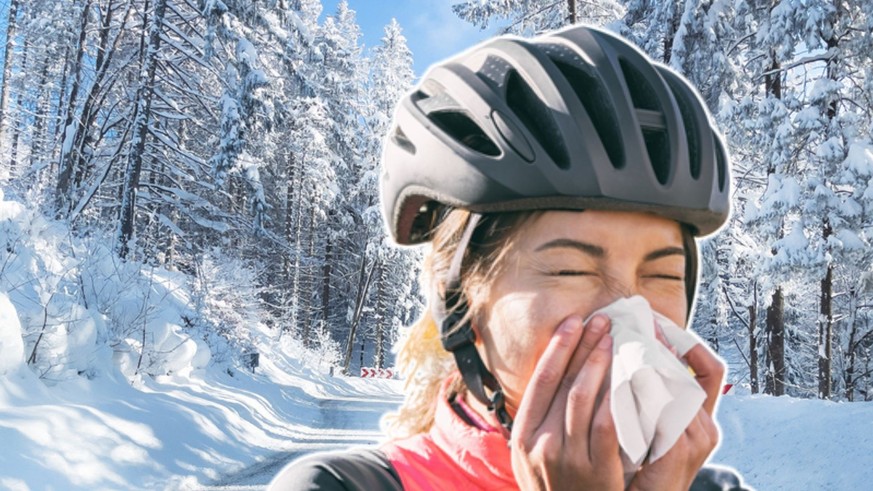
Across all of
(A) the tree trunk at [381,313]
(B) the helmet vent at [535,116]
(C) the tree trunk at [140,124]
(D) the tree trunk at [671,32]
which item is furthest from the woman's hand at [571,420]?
(A) the tree trunk at [381,313]

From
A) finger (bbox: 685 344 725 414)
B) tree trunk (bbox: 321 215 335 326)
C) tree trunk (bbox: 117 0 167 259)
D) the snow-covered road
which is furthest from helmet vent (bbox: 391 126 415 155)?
tree trunk (bbox: 321 215 335 326)

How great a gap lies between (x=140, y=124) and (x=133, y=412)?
9.49 metres

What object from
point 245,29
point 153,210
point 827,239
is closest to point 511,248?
point 827,239

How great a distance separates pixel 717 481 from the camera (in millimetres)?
1796

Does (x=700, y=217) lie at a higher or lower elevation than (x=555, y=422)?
higher

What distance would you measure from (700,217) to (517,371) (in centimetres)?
62

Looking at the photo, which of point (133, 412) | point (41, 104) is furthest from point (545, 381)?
point (41, 104)

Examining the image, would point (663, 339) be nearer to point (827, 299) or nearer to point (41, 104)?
point (827, 299)

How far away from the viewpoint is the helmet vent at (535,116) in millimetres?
1485

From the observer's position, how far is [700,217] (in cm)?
156

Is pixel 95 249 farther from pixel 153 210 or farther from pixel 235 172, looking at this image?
pixel 235 172

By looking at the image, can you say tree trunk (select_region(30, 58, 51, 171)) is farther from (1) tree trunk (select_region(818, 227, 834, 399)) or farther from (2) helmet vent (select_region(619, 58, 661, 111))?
(2) helmet vent (select_region(619, 58, 661, 111))

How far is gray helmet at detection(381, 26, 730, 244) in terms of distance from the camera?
1.42 m

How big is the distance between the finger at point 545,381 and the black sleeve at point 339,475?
370mm
